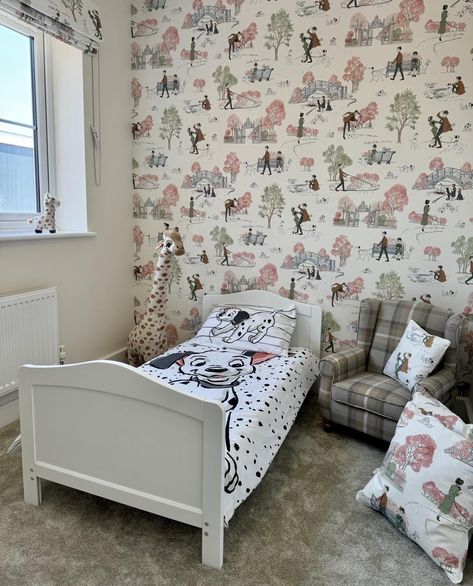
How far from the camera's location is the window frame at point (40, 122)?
2.88 metres

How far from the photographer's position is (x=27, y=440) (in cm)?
194

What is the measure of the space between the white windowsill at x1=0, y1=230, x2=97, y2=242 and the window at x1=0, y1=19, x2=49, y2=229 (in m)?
0.07

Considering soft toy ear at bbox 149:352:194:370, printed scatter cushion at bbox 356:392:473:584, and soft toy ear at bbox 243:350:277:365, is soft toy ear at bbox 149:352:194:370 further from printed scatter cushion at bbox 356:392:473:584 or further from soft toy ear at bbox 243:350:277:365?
printed scatter cushion at bbox 356:392:473:584

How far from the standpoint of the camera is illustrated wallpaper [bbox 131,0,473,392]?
9.20 feet

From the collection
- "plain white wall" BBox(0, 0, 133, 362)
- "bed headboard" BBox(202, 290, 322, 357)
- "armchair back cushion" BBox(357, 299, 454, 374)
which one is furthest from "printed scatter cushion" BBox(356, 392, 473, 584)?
"plain white wall" BBox(0, 0, 133, 362)

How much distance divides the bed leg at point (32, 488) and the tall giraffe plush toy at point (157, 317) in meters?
1.39

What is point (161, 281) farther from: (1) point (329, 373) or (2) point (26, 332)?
(1) point (329, 373)

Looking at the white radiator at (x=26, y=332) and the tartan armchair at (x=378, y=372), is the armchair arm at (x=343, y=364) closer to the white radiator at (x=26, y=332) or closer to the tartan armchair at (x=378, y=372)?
the tartan armchair at (x=378, y=372)

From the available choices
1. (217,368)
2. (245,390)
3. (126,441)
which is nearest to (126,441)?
(126,441)

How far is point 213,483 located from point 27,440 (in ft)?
2.86

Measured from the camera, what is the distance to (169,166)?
11.6ft

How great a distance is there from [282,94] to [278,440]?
7.29 feet

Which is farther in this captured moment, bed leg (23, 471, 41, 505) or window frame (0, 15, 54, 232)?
window frame (0, 15, 54, 232)

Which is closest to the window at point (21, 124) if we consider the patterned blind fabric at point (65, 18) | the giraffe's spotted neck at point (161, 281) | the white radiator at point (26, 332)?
the patterned blind fabric at point (65, 18)
